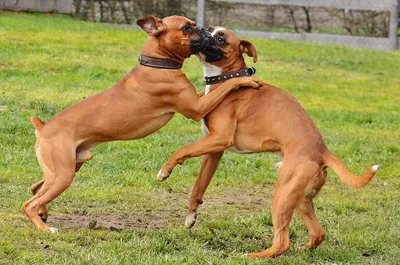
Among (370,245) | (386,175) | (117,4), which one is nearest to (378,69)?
(117,4)

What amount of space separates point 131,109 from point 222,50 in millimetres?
863

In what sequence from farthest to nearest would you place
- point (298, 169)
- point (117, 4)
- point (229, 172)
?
point (117, 4) < point (229, 172) < point (298, 169)

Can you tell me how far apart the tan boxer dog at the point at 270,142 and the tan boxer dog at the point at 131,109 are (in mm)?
148

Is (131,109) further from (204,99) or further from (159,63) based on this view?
(204,99)

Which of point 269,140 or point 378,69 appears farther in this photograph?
point 378,69

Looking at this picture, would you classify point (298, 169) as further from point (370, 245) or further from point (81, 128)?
point (81, 128)

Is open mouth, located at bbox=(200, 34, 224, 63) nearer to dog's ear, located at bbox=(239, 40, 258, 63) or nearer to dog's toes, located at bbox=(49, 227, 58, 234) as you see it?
dog's ear, located at bbox=(239, 40, 258, 63)

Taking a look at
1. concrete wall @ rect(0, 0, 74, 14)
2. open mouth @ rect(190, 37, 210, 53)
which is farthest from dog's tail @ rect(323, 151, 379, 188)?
concrete wall @ rect(0, 0, 74, 14)

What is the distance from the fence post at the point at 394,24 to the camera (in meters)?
21.4

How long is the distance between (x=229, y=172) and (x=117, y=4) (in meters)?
12.6

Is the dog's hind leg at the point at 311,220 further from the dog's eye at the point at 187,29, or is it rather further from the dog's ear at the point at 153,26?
the dog's ear at the point at 153,26

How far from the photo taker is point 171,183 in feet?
32.8

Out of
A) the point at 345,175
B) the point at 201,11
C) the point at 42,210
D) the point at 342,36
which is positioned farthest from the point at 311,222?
the point at 342,36

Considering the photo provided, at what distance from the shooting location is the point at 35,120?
7.86 meters
